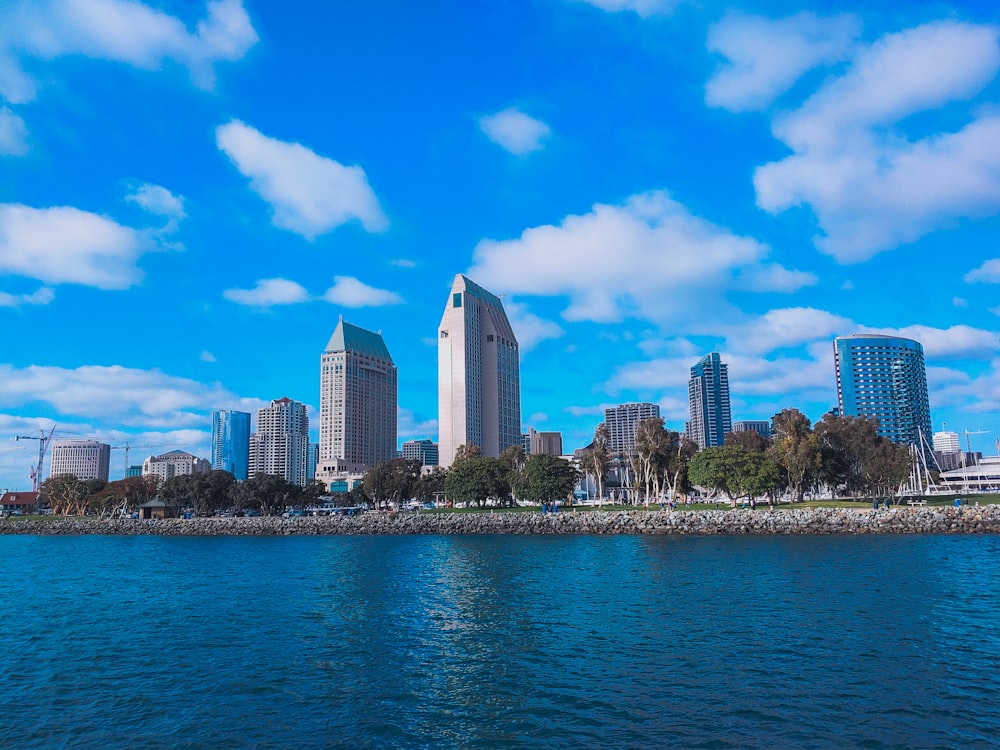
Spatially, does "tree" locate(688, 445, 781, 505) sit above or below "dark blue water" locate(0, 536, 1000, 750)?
above

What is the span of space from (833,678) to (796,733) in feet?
18.8

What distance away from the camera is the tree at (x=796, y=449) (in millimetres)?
100062

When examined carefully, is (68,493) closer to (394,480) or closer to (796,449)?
(394,480)

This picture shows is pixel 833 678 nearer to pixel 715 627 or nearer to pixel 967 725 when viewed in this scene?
pixel 967 725

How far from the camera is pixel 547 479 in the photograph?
121438 millimetres

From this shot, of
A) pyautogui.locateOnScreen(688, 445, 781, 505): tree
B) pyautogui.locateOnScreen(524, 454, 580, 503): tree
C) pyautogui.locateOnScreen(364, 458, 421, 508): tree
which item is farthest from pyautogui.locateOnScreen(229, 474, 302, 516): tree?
pyautogui.locateOnScreen(688, 445, 781, 505): tree

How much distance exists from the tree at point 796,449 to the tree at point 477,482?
50.1 meters

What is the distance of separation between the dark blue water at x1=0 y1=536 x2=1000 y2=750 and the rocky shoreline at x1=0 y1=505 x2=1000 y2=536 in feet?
95.9

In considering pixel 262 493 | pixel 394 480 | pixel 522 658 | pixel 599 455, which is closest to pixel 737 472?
pixel 599 455

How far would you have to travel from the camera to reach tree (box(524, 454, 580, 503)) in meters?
121

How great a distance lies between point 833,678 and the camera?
74.3 feet

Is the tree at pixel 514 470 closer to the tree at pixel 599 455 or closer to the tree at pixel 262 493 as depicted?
the tree at pixel 599 455

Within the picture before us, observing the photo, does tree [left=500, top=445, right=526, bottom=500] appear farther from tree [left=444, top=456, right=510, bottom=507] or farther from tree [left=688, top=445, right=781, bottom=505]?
tree [left=688, top=445, right=781, bottom=505]

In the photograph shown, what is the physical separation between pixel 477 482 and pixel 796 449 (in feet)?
185
